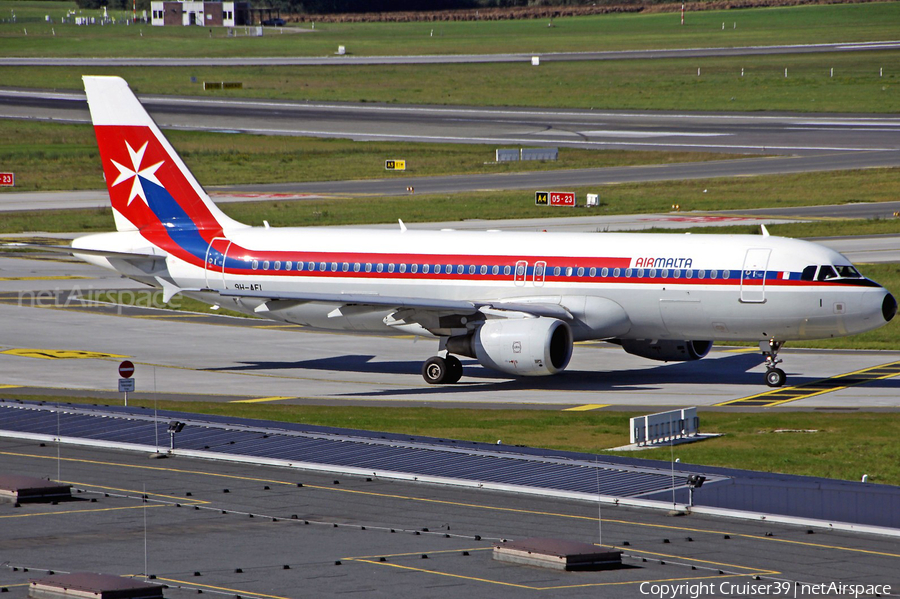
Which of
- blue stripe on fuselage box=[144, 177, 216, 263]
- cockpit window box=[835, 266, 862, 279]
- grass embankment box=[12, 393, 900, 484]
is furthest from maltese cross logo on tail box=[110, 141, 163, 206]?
cockpit window box=[835, 266, 862, 279]

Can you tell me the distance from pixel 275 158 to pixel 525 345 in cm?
8590

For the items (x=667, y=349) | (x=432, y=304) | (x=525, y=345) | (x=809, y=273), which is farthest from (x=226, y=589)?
(x=667, y=349)

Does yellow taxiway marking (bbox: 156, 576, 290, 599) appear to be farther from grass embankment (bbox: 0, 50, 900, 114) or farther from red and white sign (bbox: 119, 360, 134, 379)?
grass embankment (bbox: 0, 50, 900, 114)

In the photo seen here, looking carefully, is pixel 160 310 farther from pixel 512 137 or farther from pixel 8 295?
pixel 512 137

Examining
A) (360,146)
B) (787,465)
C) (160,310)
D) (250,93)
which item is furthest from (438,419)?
(250,93)

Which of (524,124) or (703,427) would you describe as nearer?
(703,427)

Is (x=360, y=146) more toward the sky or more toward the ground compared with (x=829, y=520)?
more toward the sky

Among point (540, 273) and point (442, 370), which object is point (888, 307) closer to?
point (540, 273)

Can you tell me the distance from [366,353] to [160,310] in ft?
48.6

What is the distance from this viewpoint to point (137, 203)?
2046 inches

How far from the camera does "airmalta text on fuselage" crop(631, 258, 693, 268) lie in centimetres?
4498

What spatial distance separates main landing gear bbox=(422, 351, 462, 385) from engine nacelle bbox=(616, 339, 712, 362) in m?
6.47

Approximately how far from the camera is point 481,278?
1870 inches

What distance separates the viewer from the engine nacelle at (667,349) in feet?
156
